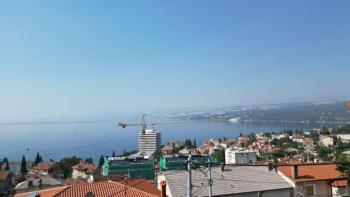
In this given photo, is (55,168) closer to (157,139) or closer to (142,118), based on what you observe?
(142,118)

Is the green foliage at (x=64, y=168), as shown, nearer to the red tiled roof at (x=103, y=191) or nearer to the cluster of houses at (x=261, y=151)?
the cluster of houses at (x=261, y=151)

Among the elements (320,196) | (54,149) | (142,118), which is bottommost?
(54,149)

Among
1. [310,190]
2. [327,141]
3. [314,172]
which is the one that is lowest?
[327,141]

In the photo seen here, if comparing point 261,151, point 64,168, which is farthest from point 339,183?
point 261,151

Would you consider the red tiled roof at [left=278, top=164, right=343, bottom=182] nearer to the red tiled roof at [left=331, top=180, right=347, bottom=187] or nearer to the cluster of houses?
the red tiled roof at [left=331, top=180, right=347, bottom=187]

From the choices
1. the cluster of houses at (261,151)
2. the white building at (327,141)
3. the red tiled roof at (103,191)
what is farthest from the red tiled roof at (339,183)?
the white building at (327,141)

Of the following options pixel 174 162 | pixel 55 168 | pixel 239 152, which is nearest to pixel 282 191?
pixel 174 162

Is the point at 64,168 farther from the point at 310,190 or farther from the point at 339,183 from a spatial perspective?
the point at 339,183
